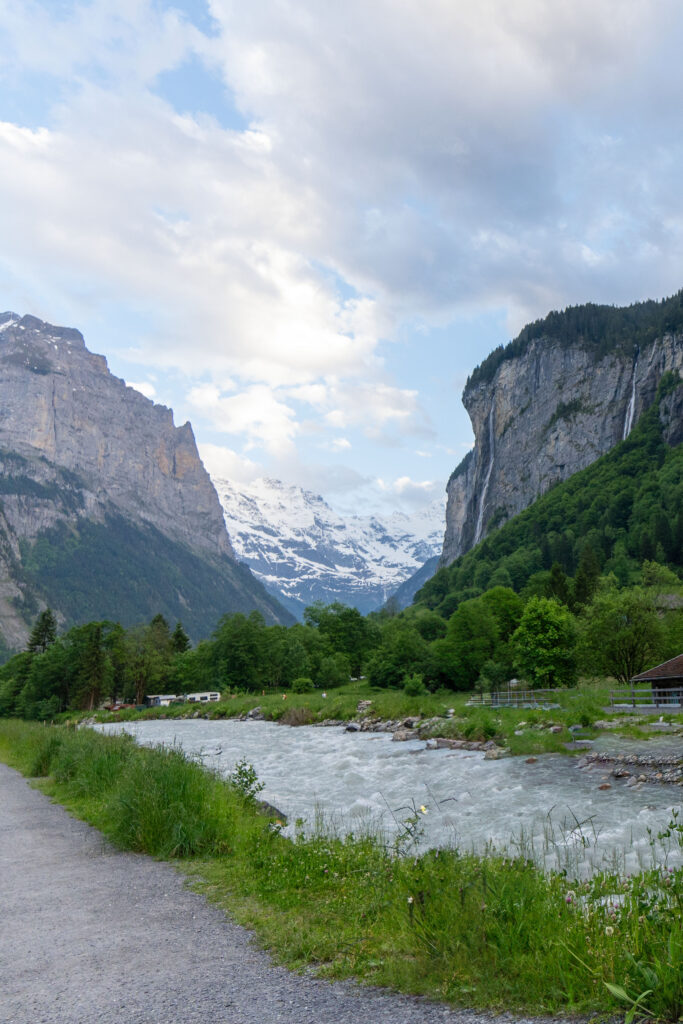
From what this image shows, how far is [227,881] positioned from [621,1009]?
6313mm

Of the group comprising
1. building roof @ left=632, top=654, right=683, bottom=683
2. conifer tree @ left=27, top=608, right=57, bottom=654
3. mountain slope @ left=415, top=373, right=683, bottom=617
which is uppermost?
mountain slope @ left=415, top=373, right=683, bottom=617

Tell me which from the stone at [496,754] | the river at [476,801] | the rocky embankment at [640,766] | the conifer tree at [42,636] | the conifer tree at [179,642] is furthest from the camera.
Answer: the conifer tree at [179,642]

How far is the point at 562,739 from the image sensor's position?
115 ft

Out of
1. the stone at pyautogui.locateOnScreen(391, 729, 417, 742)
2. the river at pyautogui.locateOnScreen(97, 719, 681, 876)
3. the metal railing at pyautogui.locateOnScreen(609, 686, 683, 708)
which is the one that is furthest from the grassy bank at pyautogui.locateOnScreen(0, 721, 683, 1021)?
the metal railing at pyautogui.locateOnScreen(609, 686, 683, 708)

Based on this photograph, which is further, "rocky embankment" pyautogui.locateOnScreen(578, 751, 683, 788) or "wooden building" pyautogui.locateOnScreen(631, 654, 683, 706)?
"wooden building" pyautogui.locateOnScreen(631, 654, 683, 706)

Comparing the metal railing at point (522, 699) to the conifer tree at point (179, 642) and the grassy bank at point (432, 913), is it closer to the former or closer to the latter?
the grassy bank at point (432, 913)

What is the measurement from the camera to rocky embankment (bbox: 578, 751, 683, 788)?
938 inches

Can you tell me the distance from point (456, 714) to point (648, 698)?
544 inches

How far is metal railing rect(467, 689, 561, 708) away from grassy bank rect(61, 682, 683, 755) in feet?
4.08

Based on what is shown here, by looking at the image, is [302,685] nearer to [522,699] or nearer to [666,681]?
[522,699]

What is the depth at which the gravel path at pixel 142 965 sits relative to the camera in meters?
5.46

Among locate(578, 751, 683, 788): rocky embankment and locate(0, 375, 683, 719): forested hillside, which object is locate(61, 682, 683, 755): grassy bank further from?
locate(0, 375, 683, 719): forested hillside

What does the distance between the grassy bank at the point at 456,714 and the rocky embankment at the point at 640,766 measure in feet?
12.8

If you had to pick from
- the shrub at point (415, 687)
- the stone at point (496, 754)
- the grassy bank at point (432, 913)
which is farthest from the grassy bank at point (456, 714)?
the grassy bank at point (432, 913)
